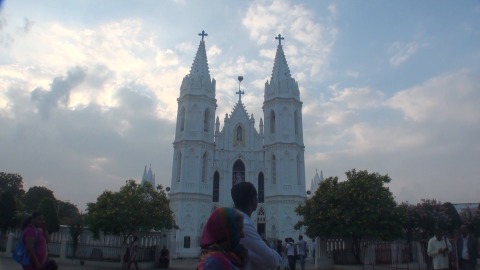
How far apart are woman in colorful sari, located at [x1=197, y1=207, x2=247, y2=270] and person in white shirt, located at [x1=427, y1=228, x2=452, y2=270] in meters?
8.60

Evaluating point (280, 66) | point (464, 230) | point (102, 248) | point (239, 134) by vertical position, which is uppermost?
point (280, 66)

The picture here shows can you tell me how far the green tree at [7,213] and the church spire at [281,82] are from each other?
1106 inches

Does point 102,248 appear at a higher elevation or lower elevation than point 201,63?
lower

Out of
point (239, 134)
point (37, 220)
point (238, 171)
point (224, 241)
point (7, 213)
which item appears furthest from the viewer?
point (239, 134)

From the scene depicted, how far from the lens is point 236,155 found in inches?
1831

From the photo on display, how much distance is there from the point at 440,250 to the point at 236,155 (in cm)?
3688

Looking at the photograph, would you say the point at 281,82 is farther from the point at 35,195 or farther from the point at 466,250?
the point at 35,195

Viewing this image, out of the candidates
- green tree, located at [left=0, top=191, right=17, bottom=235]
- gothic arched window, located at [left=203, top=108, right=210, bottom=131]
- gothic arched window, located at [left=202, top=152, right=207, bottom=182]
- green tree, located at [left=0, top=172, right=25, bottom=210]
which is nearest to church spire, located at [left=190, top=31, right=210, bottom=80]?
gothic arched window, located at [left=203, top=108, right=210, bottom=131]

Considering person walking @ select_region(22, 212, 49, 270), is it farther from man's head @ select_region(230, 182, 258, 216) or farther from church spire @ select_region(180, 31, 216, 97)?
church spire @ select_region(180, 31, 216, 97)

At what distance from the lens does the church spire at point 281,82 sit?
46.4 metres

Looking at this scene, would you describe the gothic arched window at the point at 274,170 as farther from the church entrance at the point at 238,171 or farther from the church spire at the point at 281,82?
the church spire at the point at 281,82

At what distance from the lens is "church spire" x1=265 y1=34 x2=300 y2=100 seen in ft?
152

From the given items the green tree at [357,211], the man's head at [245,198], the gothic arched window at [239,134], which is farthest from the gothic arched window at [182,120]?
the man's head at [245,198]

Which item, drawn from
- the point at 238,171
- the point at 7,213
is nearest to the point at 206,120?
the point at 238,171
